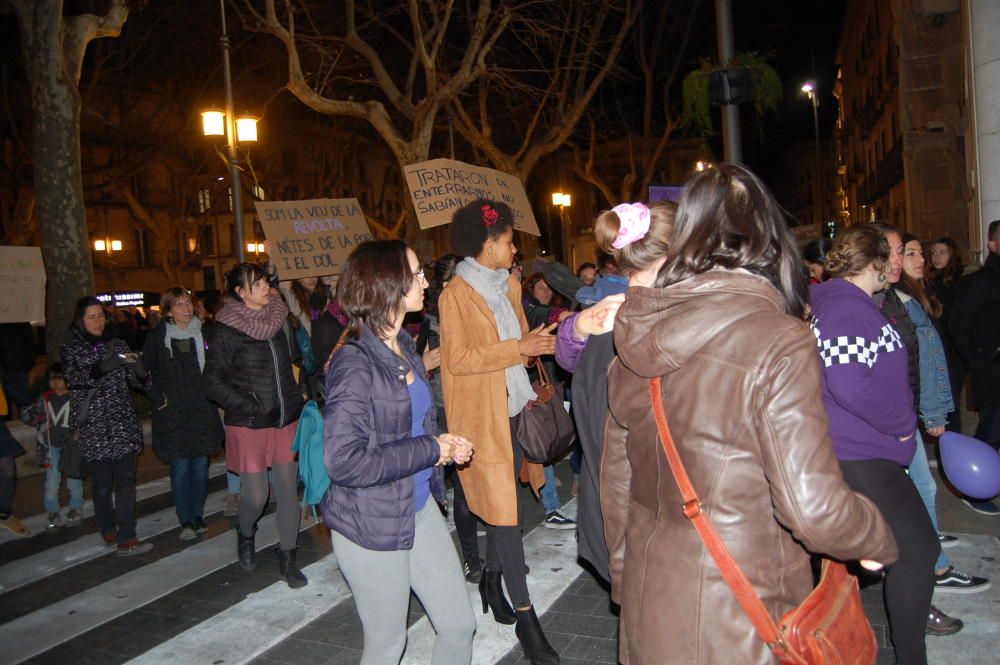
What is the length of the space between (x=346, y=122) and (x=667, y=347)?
29025mm

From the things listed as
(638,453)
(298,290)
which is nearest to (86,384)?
(298,290)

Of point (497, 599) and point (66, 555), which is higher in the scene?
point (497, 599)

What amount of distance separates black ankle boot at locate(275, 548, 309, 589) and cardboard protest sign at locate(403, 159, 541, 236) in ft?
11.9

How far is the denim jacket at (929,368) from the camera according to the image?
Result: 480cm

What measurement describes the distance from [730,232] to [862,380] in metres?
1.53

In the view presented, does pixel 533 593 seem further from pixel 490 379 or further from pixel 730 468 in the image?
pixel 730 468

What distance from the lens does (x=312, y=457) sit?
3.55 meters

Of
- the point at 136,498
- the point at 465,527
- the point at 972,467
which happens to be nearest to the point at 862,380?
the point at 972,467

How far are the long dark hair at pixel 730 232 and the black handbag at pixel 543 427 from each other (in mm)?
2110

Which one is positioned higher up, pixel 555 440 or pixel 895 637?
pixel 555 440

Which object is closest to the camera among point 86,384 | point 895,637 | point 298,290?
point 895,637

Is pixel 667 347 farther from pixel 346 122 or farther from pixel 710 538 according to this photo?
pixel 346 122

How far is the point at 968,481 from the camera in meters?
4.27

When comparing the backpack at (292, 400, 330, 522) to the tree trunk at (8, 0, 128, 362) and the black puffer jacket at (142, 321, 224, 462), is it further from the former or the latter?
the tree trunk at (8, 0, 128, 362)
